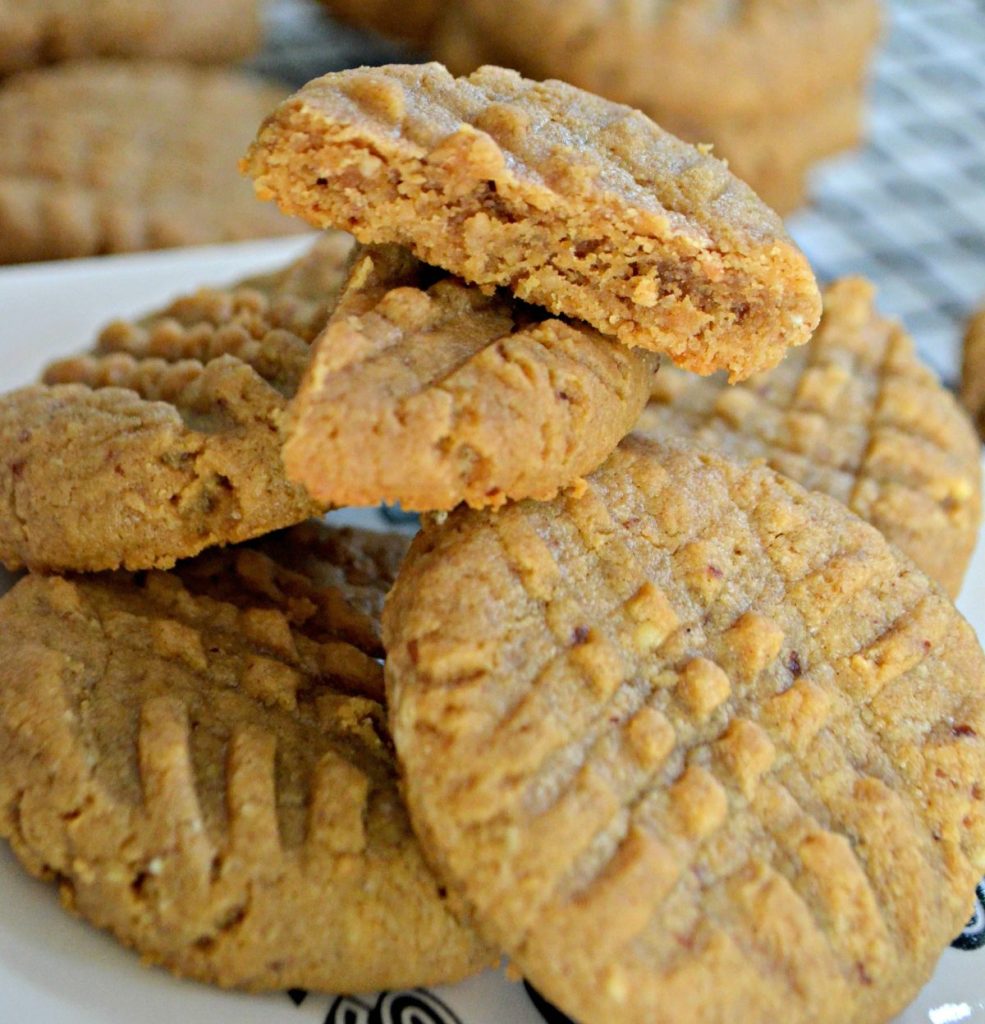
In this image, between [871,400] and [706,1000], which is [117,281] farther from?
[706,1000]

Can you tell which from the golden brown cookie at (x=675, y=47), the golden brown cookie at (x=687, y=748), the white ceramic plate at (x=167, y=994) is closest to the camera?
the golden brown cookie at (x=687, y=748)

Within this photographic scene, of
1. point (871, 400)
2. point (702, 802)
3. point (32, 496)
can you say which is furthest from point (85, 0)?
point (702, 802)

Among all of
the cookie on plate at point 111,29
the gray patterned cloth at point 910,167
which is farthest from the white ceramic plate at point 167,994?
the cookie on plate at point 111,29

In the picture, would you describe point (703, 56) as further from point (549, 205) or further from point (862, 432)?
point (549, 205)

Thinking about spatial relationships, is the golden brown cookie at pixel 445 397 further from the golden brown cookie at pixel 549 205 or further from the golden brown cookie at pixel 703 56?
the golden brown cookie at pixel 703 56

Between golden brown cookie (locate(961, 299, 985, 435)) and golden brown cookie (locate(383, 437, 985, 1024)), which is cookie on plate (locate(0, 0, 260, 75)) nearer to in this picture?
golden brown cookie (locate(961, 299, 985, 435))

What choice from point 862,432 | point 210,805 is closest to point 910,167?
point 862,432
